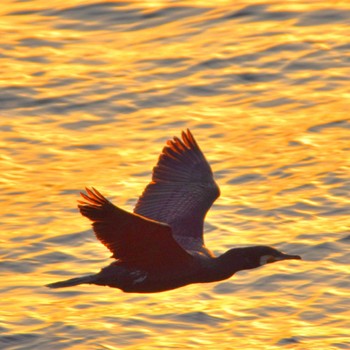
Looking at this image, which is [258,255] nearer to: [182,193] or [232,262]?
[232,262]

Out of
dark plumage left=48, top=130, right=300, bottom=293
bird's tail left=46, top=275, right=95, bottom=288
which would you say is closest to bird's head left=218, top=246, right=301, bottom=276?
dark plumage left=48, top=130, right=300, bottom=293

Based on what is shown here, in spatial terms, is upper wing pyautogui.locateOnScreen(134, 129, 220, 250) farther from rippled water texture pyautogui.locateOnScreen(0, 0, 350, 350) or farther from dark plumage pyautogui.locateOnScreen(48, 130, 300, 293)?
rippled water texture pyautogui.locateOnScreen(0, 0, 350, 350)

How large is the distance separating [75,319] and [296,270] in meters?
2.06

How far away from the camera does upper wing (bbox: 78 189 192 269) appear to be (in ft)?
33.7

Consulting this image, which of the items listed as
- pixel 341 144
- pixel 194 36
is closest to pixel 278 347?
pixel 341 144

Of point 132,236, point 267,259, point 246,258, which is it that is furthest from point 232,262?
point 132,236

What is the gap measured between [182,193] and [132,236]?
1739 millimetres

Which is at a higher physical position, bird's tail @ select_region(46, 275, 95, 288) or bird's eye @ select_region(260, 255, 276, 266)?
bird's tail @ select_region(46, 275, 95, 288)

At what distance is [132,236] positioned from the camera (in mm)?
10734

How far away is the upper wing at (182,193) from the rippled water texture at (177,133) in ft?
3.49

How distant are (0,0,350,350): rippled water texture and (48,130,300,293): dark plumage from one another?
3.68 feet

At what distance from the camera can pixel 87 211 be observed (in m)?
10.3

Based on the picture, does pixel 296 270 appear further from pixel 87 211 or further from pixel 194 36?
pixel 194 36

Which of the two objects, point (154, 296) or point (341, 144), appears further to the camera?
point (341, 144)
